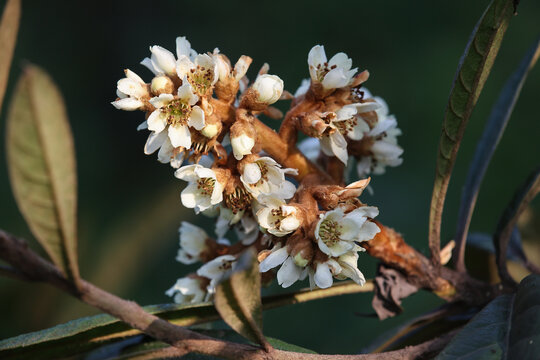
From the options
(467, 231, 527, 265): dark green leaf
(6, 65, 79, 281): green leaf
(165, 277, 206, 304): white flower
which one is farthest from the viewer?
(467, 231, 527, 265): dark green leaf

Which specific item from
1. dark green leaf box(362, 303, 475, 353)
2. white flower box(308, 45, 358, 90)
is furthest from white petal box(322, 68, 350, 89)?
dark green leaf box(362, 303, 475, 353)

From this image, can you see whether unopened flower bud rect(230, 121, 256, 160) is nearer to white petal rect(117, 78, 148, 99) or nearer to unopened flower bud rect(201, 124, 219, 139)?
unopened flower bud rect(201, 124, 219, 139)

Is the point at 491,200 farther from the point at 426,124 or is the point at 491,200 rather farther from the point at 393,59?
the point at 393,59

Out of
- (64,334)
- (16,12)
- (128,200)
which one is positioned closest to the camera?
(16,12)

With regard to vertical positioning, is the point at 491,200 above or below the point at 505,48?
below

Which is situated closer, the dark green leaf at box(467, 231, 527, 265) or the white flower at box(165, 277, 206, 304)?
the white flower at box(165, 277, 206, 304)

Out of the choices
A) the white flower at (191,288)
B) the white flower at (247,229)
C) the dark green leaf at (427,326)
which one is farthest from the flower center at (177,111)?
the dark green leaf at (427,326)

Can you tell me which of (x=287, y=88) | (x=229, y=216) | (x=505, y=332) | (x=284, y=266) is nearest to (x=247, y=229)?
(x=229, y=216)

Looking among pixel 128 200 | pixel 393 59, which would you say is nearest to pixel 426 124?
pixel 393 59
